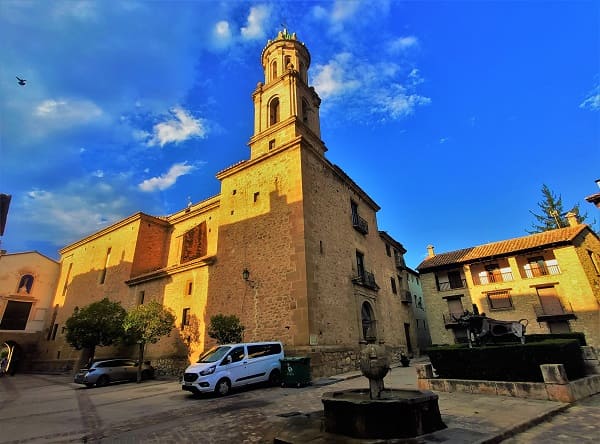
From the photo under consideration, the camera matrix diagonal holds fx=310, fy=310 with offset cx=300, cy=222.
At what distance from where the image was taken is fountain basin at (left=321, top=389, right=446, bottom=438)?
402 centimetres

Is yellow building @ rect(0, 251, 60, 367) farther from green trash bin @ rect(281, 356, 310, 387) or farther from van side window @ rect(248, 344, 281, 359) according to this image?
green trash bin @ rect(281, 356, 310, 387)

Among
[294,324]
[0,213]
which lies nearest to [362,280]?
[294,324]

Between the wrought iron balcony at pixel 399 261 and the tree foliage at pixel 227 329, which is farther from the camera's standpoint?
the wrought iron balcony at pixel 399 261

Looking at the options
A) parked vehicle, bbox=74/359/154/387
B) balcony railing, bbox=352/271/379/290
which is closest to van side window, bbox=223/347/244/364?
balcony railing, bbox=352/271/379/290

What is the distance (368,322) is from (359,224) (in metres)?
5.35

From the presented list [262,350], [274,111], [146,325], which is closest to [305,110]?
[274,111]

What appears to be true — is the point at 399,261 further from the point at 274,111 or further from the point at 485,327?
the point at 485,327

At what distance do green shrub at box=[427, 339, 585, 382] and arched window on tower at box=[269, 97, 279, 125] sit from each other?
1487 cm

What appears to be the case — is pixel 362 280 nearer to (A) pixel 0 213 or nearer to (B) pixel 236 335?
(B) pixel 236 335

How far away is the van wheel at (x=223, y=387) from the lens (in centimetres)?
879

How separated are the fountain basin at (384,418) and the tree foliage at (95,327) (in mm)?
16147

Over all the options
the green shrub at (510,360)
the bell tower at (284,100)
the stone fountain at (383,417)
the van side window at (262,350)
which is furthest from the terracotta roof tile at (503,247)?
the stone fountain at (383,417)

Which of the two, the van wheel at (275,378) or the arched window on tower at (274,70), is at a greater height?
the arched window on tower at (274,70)

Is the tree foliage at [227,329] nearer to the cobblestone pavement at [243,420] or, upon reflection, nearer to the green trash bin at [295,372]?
the green trash bin at [295,372]
